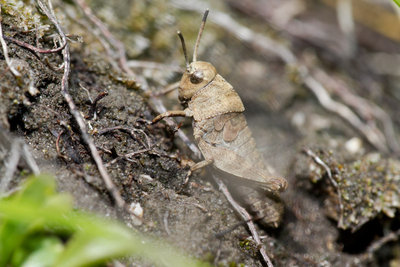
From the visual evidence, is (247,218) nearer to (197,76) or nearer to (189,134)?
(189,134)

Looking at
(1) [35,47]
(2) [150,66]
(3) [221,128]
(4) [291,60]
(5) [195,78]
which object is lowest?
(4) [291,60]

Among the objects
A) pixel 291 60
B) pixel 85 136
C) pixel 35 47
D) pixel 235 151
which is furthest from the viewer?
pixel 291 60

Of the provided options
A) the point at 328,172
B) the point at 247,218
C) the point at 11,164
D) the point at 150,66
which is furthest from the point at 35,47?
the point at 328,172

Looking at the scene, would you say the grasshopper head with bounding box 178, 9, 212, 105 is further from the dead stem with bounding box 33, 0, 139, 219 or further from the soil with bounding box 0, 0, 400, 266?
the dead stem with bounding box 33, 0, 139, 219

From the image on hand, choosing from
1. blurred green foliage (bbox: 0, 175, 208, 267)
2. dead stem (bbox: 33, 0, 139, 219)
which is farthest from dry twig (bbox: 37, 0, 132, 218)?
blurred green foliage (bbox: 0, 175, 208, 267)

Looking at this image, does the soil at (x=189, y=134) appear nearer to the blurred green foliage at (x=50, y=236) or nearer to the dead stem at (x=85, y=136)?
the dead stem at (x=85, y=136)

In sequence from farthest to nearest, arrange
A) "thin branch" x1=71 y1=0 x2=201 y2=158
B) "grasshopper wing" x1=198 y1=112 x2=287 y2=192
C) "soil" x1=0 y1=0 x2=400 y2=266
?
"thin branch" x1=71 y1=0 x2=201 y2=158 → "grasshopper wing" x1=198 y1=112 x2=287 y2=192 → "soil" x1=0 y1=0 x2=400 y2=266
